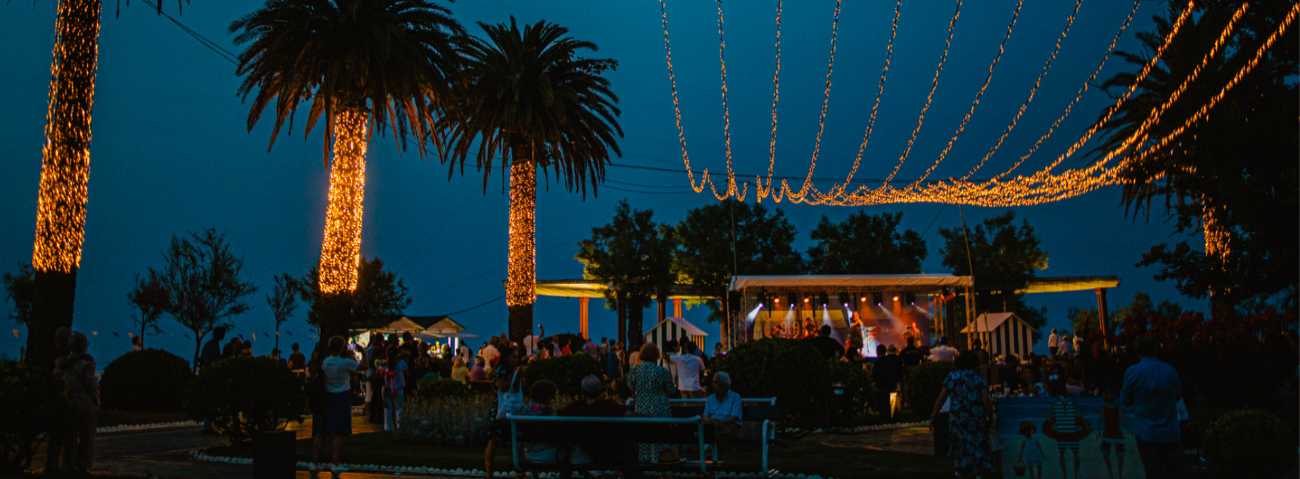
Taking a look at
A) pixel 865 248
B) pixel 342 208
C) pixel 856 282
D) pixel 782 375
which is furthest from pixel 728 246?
pixel 782 375

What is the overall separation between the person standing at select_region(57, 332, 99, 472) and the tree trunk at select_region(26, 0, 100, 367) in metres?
5.45

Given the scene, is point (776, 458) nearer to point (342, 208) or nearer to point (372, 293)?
point (342, 208)

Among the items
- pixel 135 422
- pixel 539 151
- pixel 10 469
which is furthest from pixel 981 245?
pixel 10 469

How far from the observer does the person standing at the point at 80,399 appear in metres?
9.30

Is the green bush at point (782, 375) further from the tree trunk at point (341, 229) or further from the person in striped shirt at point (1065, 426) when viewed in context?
the tree trunk at point (341, 229)

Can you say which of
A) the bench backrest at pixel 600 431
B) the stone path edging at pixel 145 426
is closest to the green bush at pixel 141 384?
the stone path edging at pixel 145 426

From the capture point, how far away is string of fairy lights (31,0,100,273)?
1436 cm

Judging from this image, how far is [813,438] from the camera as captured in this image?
14516mm

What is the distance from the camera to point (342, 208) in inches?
792

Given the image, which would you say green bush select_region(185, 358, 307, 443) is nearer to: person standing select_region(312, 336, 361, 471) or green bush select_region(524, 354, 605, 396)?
person standing select_region(312, 336, 361, 471)

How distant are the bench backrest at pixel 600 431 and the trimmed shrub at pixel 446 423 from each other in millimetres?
5722

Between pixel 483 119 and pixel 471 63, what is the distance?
6.14 feet

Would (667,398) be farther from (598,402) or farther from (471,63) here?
(471,63)

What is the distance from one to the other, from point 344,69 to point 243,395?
984cm
